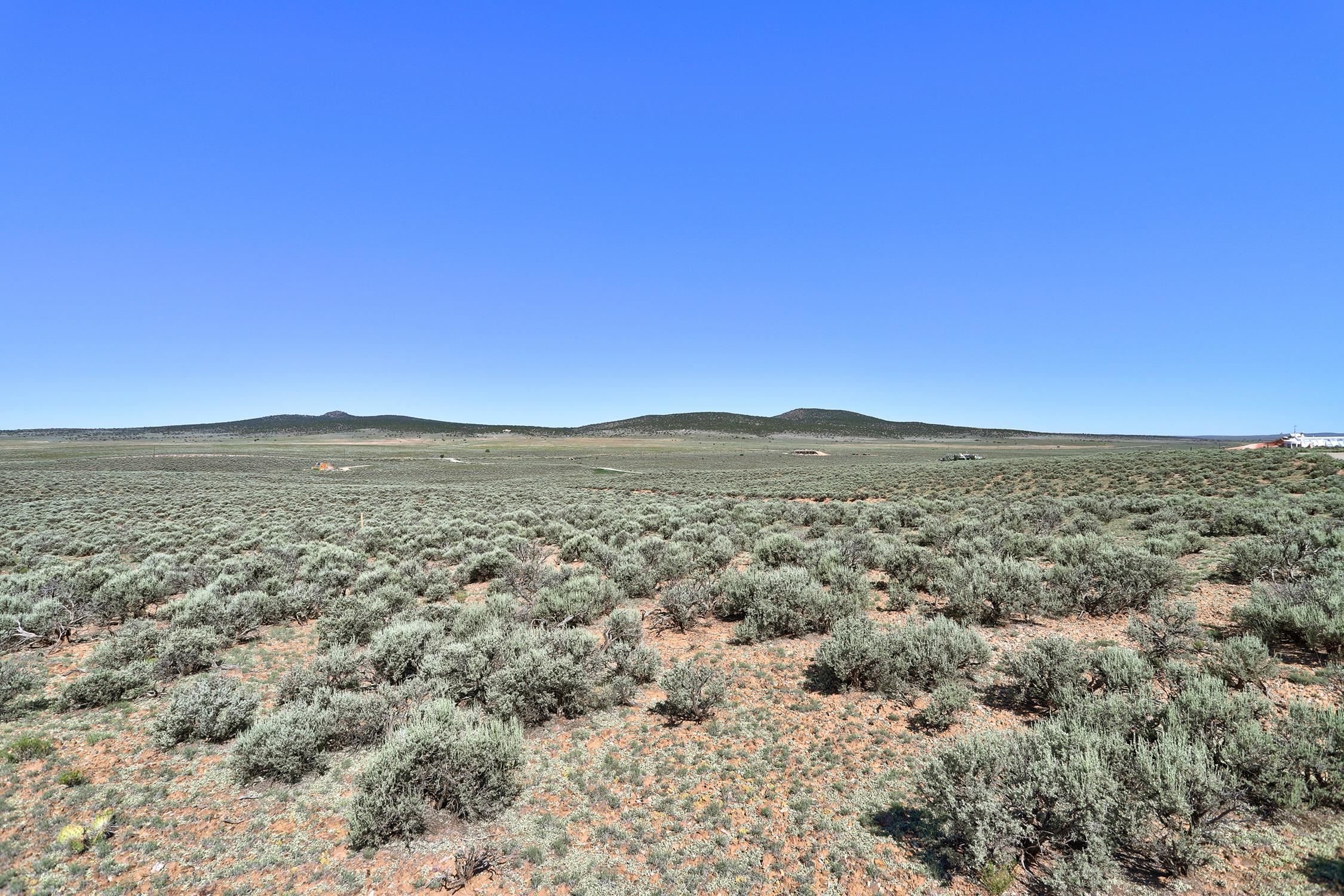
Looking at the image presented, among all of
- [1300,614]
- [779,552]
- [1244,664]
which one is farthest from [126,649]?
[1300,614]

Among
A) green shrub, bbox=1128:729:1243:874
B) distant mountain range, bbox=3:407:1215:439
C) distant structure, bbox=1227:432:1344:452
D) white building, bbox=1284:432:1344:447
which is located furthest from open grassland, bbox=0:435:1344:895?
distant mountain range, bbox=3:407:1215:439

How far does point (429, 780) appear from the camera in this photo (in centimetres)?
486

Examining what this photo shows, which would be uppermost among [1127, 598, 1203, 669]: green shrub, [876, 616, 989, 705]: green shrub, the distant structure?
the distant structure

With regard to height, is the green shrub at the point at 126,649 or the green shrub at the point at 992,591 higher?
the green shrub at the point at 992,591

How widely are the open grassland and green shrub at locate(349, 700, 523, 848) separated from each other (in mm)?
30

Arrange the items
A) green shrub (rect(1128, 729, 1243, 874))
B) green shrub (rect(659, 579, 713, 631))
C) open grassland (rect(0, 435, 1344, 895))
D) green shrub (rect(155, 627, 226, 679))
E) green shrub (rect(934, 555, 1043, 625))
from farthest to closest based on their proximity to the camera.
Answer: green shrub (rect(659, 579, 713, 631))
green shrub (rect(934, 555, 1043, 625))
green shrub (rect(155, 627, 226, 679))
open grassland (rect(0, 435, 1344, 895))
green shrub (rect(1128, 729, 1243, 874))

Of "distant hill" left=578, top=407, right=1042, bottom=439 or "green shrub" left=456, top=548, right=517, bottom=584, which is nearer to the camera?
"green shrub" left=456, top=548, right=517, bottom=584

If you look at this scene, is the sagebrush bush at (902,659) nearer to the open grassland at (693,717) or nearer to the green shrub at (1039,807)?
the open grassland at (693,717)

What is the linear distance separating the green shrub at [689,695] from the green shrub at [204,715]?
5203mm

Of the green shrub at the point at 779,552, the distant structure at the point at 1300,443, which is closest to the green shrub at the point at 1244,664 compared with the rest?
the green shrub at the point at 779,552

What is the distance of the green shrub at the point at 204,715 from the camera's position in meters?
6.05

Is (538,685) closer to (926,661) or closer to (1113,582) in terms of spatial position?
(926,661)

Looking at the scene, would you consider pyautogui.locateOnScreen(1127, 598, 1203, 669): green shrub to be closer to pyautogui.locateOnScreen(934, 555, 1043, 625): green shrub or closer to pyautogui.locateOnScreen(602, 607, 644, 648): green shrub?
pyautogui.locateOnScreen(934, 555, 1043, 625): green shrub

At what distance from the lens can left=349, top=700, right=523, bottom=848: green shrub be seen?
4512 mm
